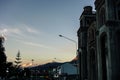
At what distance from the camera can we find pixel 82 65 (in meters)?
57.1

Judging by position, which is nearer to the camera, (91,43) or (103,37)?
(103,37)

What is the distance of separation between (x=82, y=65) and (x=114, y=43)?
23632mm

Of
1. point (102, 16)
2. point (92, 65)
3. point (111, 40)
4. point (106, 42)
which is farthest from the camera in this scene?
point (92, 65)

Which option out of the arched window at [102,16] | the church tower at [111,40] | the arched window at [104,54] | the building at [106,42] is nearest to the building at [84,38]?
the building at [106,42]

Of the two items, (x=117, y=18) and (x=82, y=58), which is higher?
(x=117, y=18)

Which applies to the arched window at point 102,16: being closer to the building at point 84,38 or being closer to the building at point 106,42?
the building at point 106,42

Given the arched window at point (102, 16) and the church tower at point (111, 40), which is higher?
the arched window at point (102, 16)

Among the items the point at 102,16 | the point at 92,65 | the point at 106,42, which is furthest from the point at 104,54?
the point at 92,65

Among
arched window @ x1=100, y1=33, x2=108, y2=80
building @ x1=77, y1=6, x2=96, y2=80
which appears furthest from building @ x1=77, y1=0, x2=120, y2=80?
building @ x1=77, y1=6, x2=96, y2=80

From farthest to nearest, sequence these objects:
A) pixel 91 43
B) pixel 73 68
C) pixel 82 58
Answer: pixel 73 68 → pixel 82 58 → pixel 91 43

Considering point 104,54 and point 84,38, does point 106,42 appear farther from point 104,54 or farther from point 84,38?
point 84,38

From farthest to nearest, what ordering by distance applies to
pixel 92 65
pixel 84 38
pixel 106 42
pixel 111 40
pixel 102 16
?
pixel 84 38 < pixel 92 65 < pixel 102 16 < pixel 106 42 < pixel 111 40

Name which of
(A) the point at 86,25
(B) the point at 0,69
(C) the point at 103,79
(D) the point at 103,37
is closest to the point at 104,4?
(D) the point at 103,37

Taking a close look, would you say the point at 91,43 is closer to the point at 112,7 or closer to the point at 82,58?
the point at 82,58
